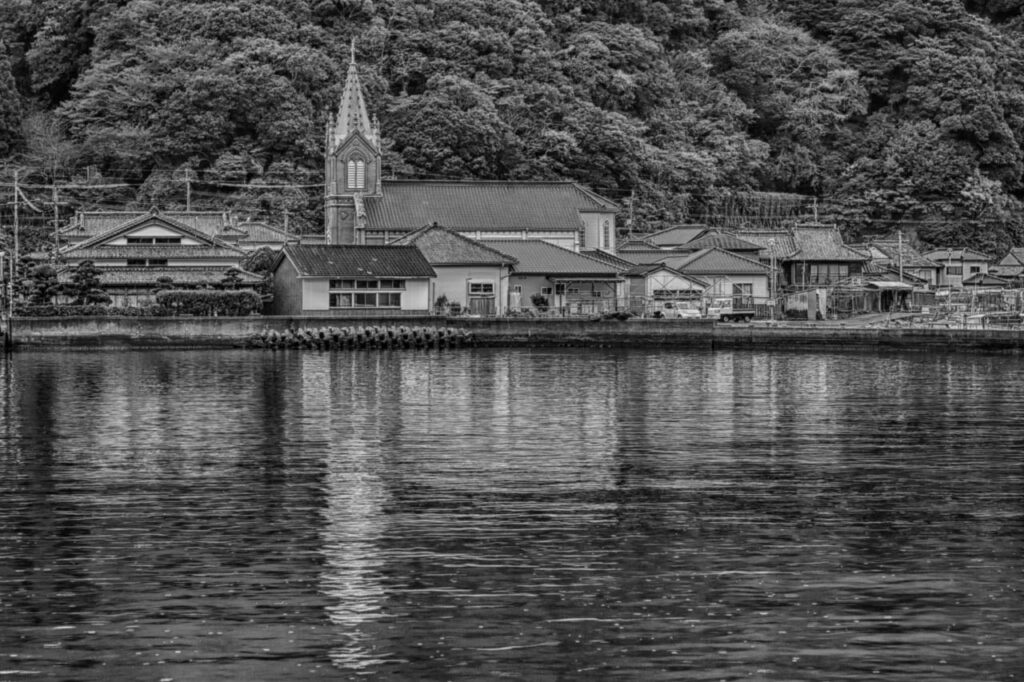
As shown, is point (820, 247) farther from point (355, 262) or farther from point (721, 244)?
point (355, 262)

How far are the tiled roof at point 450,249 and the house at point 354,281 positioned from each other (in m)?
2.33

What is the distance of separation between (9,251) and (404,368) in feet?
98.1

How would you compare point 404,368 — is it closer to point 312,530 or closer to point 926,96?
point 312,530

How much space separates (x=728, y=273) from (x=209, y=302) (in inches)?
1006

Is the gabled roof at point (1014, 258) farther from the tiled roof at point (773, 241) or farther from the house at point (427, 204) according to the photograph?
the house at point (427, 204)

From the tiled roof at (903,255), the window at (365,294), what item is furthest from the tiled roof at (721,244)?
the window at (365,294)

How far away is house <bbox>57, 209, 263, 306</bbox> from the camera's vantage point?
61469 millimetres

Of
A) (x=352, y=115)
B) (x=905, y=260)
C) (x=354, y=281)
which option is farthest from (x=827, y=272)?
(x=354, y=281)

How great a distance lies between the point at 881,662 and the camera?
1273 cm

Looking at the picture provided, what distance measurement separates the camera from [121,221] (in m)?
74.6

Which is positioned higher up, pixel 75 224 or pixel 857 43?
pixel 857 43

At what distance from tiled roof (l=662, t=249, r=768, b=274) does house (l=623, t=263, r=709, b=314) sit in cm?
87

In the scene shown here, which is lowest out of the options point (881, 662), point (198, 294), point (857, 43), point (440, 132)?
point (881, 662)

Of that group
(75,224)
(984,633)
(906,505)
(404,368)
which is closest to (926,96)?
(75,224)
